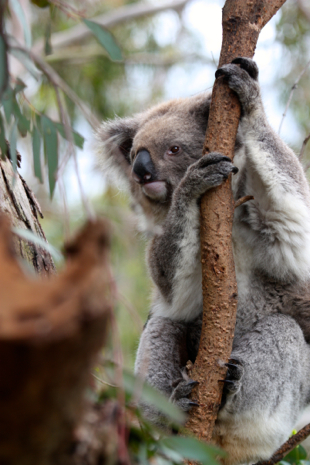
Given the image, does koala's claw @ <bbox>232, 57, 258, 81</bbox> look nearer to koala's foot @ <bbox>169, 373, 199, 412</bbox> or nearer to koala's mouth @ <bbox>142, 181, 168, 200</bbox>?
koala's mouth @ <bbox>142, 181, 168, 200</bbox>

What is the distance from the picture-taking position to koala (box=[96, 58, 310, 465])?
6.56 feet

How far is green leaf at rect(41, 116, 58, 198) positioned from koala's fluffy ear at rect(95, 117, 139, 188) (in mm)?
1046

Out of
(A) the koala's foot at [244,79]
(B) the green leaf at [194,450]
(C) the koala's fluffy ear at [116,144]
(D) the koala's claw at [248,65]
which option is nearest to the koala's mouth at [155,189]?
(C) the koala's fluffy ear at [116,144]

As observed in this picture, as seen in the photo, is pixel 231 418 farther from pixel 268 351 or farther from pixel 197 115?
pixel 197 115

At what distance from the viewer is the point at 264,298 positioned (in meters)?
2.27

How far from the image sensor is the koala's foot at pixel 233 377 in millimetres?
1831

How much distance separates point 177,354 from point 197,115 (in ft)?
4.31

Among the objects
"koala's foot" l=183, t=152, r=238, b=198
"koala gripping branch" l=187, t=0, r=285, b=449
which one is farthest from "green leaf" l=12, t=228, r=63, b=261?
"koala's foot" l=183, t=152, r=238, b=198

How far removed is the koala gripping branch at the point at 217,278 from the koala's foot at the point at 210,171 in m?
0.03

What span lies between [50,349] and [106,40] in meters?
1.30

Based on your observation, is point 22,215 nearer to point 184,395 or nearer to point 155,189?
point 155,189

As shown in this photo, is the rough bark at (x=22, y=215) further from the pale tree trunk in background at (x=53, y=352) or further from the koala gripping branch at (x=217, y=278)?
the pale tree trunk in background at (x=53, y=352)

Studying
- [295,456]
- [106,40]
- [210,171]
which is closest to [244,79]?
[210,171]

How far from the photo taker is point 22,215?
75.8 inches
